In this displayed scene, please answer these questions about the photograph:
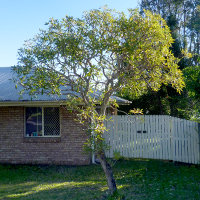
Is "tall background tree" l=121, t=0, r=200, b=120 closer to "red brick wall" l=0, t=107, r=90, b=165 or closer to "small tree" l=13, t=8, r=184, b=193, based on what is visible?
"red brick wall" l=0, t=107, r=90, b=165

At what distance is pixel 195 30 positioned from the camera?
2295cm

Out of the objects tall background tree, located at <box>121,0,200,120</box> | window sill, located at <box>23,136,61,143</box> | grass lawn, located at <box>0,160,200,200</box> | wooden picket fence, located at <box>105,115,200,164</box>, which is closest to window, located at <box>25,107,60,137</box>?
window sill, located at <box>23,136,61,143</box>

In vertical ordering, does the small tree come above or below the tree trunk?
above

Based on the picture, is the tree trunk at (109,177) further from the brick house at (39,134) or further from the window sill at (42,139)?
the window sill at (42,139)

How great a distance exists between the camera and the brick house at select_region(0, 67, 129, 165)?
11.0 metres

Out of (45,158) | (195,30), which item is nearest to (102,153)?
(45,158)

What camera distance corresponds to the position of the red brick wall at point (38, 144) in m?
11.0

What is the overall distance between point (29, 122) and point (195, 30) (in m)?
16.8

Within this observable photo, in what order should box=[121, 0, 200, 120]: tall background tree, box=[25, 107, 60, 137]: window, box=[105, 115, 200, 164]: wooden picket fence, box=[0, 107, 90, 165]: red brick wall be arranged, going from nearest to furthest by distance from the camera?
box=[105, 115, 200, 164]: wooden picket fence → box=[0, 107, 90, 165]: red brick wall → box=[25, 107, 60, 137]: window → box=[121, 0, 200, 120]: tall background tree

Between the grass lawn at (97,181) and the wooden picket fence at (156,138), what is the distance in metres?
0.39

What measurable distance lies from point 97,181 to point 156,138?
138 inches

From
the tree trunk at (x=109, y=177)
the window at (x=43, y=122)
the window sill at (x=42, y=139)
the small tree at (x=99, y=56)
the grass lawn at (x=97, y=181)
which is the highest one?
the small tree at (x=99, y=56)

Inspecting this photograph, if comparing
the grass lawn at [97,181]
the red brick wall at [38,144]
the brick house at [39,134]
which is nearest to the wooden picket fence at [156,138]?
the grass lawn at [97,181]

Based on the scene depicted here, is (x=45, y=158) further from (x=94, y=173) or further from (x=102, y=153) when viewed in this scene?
(x=102, y=153)
